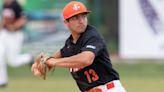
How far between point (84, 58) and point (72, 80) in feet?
27.9

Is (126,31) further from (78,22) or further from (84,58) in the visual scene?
(84,58)

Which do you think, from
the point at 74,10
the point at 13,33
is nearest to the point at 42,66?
the point at 74,10

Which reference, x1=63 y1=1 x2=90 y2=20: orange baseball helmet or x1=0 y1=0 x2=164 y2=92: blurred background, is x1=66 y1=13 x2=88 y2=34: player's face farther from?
x1=0 y1=0 x2=164 y2=92: blurred background

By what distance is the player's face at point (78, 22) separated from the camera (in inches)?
323

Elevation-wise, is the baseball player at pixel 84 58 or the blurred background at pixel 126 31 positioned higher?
the baseball player at pixel 84 58

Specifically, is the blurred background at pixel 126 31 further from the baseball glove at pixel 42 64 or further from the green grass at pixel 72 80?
the baseball glove at pixel 42 64

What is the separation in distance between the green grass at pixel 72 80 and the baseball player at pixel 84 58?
19.4ft

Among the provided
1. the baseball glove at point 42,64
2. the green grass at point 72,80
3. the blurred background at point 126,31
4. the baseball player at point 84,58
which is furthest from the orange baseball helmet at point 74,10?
the blurred background at point 126,31

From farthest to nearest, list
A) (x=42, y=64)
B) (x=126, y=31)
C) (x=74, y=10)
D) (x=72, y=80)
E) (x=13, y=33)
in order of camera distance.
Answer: (x=126, y=31)
(x=13, y=33)
(x=72, y=80)
(x=42, y=64)
(x=74, y=10)

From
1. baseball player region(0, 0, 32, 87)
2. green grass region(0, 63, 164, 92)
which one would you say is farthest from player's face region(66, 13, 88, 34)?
baseball player region(0, 0, 32, 87)

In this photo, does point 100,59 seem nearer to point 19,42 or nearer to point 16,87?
point 16,87

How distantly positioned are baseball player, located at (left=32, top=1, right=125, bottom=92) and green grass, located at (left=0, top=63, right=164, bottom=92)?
5.92 metres

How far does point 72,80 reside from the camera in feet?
54.2

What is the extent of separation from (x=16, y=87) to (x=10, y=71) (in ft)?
10.9
